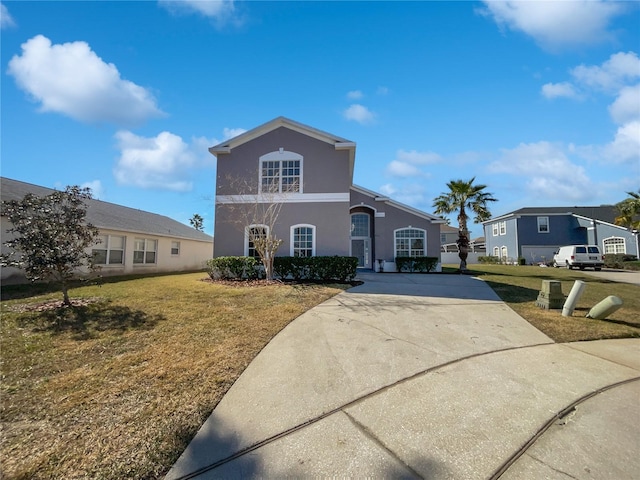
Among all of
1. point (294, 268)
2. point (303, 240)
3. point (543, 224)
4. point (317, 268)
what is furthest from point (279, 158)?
point (543, 224)

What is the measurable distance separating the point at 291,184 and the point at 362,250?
8777mm

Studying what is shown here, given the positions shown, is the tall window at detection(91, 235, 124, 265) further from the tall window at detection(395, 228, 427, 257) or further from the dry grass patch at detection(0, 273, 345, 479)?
the tall window at detection(395, 228, 427, 257)

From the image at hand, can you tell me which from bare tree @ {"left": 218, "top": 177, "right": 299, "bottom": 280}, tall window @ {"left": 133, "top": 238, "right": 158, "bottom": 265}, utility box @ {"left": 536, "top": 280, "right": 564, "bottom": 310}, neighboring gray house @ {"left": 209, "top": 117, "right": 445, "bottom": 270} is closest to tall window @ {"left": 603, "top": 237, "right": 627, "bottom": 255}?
utility box @ {"left": 536, "top": 280, "right": 564, "bottom": 310}

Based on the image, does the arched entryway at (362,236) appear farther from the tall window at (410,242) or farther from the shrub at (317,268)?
the shrub at (317,268)

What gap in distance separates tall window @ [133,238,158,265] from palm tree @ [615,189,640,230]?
38871mm

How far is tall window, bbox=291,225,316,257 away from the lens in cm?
1420

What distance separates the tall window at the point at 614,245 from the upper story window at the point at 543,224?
485 cm

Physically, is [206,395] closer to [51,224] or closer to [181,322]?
[181,322]

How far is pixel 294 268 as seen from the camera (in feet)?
40.9

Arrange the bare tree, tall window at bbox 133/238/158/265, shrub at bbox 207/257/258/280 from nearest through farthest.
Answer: shrub at bbox 207/257/258/280, the bare tree, tall window at bbox 133/238/158/265

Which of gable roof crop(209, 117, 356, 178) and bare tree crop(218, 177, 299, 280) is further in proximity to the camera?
gable roof crop(209, 117, 356, 178)

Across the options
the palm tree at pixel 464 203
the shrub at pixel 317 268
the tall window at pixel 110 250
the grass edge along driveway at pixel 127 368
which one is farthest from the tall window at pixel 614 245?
the tall window at pixel 110 250

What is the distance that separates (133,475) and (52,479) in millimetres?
607

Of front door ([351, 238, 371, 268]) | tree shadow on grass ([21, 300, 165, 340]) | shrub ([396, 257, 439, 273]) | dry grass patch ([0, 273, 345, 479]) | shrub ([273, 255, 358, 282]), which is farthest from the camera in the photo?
front door ([351, 238, 371, 268])
